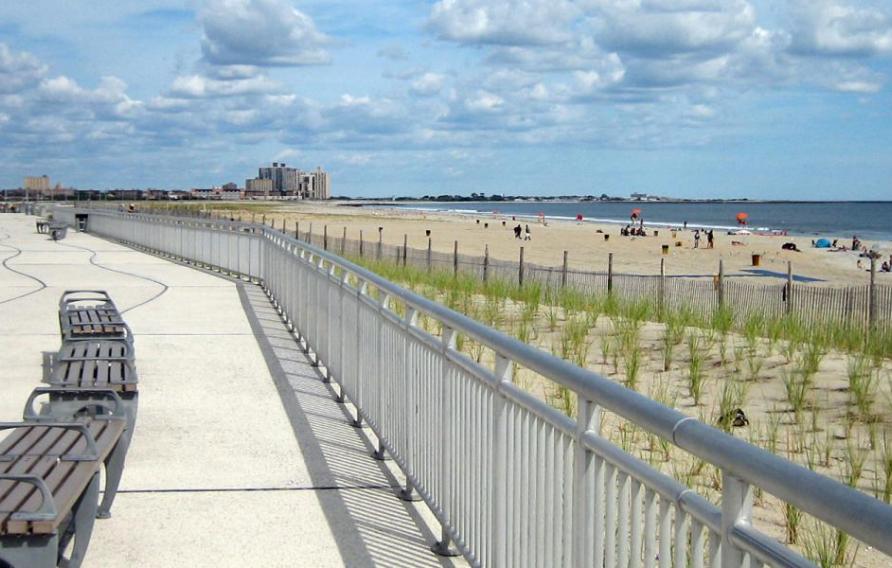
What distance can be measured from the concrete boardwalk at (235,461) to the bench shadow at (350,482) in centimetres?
1

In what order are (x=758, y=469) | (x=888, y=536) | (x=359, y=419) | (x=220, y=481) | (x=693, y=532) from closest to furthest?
1. (x=888, y=536)
2. (x=758, y=469)
3. (x=693, y=532)
4. (x=220, y=481)
5. (x=359, y=419)

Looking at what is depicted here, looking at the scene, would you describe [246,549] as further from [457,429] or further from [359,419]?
[359,419]

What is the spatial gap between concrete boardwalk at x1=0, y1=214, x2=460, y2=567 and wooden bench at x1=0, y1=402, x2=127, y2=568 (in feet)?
1.24

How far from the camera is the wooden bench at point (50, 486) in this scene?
13.8ft

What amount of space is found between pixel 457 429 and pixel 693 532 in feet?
8.97

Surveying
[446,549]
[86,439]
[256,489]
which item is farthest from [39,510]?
[256,489]

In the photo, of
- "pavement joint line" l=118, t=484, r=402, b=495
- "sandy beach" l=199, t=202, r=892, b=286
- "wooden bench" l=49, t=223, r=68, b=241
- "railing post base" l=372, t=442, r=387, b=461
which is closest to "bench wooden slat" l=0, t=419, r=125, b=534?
"pavement joint line" l=118, t=484, r=402, b=495

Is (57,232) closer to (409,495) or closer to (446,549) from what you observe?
(409,495)

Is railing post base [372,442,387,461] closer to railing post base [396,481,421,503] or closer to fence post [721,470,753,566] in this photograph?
railing post base [396,481,421,503]

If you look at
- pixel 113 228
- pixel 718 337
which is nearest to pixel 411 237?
pixel 113 228

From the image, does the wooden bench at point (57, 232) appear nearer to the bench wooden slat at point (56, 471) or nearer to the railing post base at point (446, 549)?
the bench wooden slat at point (56, 471)

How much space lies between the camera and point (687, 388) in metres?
11.3

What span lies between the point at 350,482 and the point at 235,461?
92 cm

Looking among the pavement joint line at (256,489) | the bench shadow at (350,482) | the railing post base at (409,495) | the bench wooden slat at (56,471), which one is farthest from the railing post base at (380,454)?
the bench wooden slat at (56,471)
